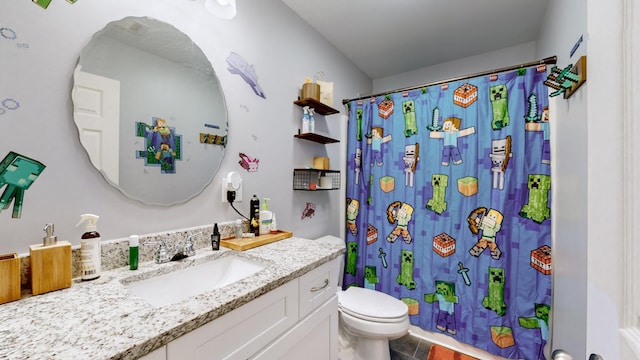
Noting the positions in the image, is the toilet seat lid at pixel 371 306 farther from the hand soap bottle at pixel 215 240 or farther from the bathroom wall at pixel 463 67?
the bathroom wall at pixel 463 67

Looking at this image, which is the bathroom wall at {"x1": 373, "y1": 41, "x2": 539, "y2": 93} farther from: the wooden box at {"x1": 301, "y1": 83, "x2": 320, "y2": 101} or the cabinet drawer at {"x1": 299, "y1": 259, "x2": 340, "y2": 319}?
the cabinet drawer at {"x1": 299, "y1": 259, "x2": 340, "y2": 319}

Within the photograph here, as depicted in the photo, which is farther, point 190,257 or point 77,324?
point 190,257

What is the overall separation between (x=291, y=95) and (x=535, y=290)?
202 cm

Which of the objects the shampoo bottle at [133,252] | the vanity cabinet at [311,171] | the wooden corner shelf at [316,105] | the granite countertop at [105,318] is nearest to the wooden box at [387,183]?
the vanity cabinet at [311,171]

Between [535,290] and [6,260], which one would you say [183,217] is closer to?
[6,260]

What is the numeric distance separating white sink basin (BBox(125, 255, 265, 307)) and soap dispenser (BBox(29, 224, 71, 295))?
176 mm

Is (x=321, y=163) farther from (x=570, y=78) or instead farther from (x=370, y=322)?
(x=570, y=78)

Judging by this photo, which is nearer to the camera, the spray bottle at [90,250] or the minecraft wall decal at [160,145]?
the spray bottle at [90,250]

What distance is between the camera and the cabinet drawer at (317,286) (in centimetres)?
100

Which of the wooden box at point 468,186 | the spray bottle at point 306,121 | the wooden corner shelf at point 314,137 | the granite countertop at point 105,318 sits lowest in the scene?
the granite countertop at point 105,318

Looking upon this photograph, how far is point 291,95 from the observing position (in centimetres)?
176

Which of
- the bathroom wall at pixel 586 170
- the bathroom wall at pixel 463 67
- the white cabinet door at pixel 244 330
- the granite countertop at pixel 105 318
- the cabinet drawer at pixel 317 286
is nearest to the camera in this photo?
the bathroom wall at pixel 586 170

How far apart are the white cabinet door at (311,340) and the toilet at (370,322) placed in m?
0.30

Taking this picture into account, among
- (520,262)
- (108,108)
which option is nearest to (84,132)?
(108,108)
